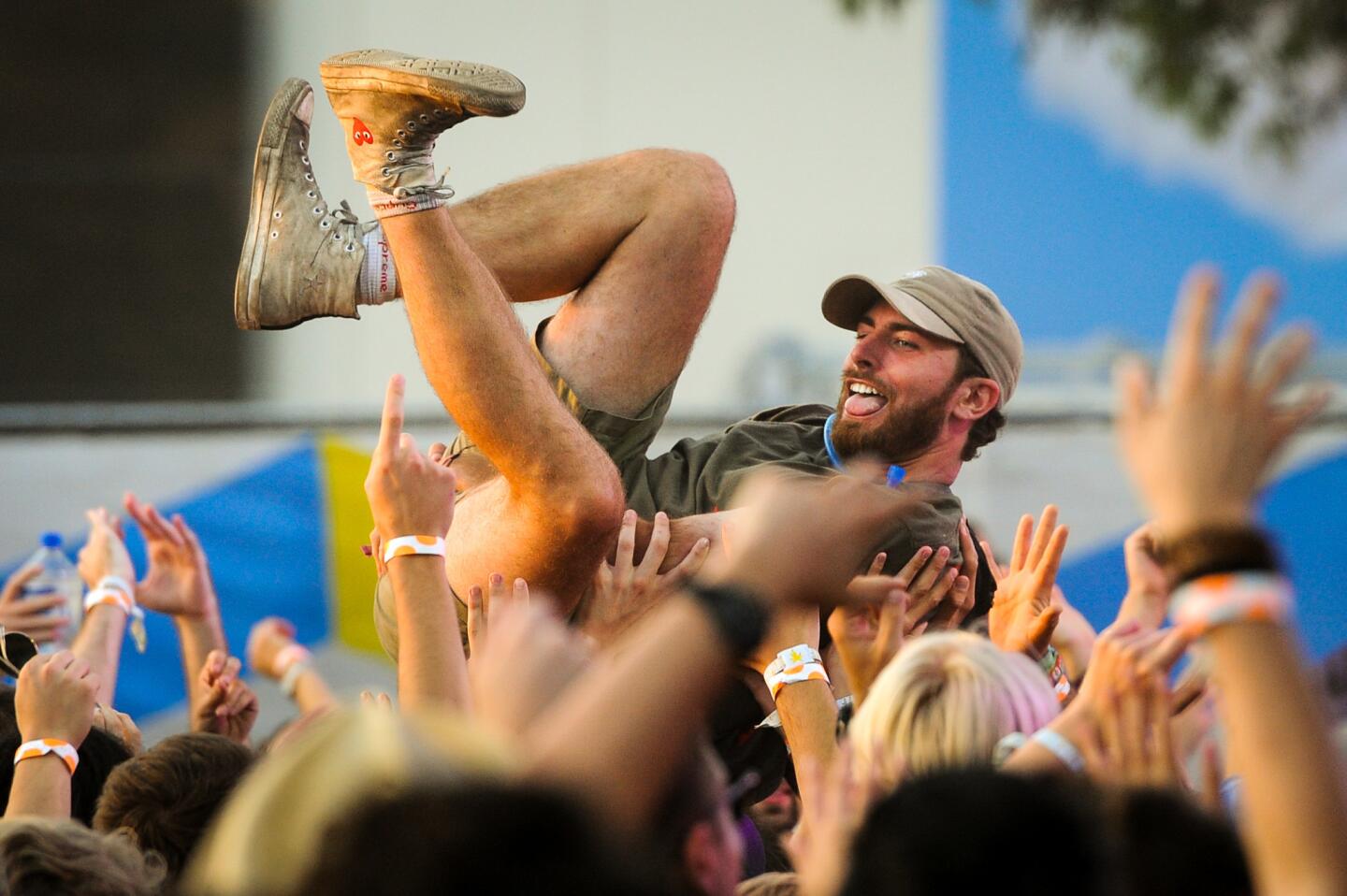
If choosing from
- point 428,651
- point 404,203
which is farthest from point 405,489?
point 404,203

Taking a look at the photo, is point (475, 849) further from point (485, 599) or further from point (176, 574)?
point (176, 574)

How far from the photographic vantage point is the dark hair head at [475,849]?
3.63 ft

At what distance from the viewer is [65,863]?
2014mm

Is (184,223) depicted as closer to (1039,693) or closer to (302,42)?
(302,42)

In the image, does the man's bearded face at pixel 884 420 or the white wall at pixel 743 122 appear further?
the white wall at pixel 743 122

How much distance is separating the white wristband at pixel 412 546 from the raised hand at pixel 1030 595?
3.43ft

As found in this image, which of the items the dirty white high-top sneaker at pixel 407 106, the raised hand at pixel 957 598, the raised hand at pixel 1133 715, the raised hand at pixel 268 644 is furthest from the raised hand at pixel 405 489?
the raised hand at pixel 268 644

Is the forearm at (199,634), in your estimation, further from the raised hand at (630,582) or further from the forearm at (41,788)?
the forearm at (41,788)

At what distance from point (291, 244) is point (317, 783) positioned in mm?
2036

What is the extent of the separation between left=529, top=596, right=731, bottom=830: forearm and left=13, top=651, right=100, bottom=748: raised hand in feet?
4.75

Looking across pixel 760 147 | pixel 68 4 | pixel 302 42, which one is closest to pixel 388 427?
pixel 760 147

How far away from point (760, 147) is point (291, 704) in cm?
336

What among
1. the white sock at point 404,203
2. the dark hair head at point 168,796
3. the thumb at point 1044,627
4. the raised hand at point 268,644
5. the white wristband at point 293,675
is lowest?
the raised hand at point 268,644

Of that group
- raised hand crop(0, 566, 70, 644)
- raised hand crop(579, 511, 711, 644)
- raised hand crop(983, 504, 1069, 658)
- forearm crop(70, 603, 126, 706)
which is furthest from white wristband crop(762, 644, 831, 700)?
raised hand crop(0, 566, 70, 644)
